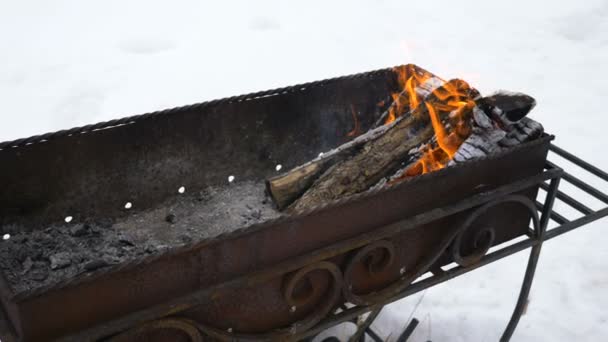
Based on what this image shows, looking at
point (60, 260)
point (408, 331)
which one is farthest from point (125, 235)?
point (408, 331)

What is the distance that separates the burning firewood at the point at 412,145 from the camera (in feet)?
8.29

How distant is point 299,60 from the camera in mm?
5699

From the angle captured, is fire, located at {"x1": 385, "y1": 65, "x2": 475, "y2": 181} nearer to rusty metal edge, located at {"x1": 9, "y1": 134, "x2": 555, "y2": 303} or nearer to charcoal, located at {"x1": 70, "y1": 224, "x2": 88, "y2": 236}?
rusty metal edge, located at {"x1": 9, "y1": 134, "x2": 555, "y2": 303}

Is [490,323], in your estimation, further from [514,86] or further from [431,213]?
[514,86]

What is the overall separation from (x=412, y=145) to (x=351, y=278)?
73cm

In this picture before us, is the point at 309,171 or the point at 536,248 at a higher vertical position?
the point at 309,171

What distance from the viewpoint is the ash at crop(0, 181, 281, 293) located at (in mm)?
2367

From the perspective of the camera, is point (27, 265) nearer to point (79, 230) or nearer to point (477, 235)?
point (79, 230)

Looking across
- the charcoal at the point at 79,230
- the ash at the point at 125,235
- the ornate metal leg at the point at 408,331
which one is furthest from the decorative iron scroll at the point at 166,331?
the ornate metal leg at the point at 408,331

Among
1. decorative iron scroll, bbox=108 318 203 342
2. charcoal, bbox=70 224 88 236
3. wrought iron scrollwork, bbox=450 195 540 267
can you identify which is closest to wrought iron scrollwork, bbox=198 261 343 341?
decorative iron scroll, bbox=108 318 203 342

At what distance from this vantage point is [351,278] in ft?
7.30

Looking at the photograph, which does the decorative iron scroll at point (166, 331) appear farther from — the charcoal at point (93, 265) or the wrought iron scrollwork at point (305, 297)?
the charcoal at point (93, 265)


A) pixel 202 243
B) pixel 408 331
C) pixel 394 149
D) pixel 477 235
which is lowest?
pixel 408 331

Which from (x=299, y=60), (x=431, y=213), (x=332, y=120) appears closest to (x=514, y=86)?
(x=299, y=60)
